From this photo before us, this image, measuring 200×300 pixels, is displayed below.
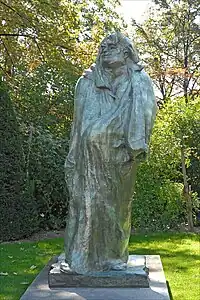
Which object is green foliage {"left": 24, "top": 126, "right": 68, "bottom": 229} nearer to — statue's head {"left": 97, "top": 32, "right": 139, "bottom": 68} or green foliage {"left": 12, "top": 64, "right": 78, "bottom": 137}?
green foliage {"left": 12, "top": 64, "right": 78, "bottom": 137}

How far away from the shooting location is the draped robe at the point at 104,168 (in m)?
4.84

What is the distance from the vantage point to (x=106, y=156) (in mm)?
4867

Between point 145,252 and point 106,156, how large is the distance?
4524mm

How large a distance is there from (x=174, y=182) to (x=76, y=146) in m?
7.73

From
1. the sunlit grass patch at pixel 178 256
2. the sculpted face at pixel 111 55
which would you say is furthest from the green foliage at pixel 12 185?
the sculpted face at pixel 111 55

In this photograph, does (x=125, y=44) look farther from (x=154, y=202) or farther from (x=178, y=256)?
(x=154, y=202)

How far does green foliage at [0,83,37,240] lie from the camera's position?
35.6 ft

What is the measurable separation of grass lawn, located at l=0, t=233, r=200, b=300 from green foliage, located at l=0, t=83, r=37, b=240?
23.5 inches

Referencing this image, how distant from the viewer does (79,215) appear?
495 centimetres

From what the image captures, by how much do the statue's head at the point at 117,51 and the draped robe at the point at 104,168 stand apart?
0.47 feet

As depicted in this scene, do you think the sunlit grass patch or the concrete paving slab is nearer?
the concrete paving slab

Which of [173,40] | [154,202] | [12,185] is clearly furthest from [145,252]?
[173,40]

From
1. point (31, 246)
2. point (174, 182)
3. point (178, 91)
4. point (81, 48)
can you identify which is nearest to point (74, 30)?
point (81, 48)

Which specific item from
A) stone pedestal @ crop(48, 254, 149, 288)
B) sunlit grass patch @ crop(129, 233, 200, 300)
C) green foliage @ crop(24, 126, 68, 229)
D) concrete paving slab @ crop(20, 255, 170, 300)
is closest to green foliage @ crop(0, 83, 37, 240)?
green foliage @ crop(24, 126, 68, 229)
